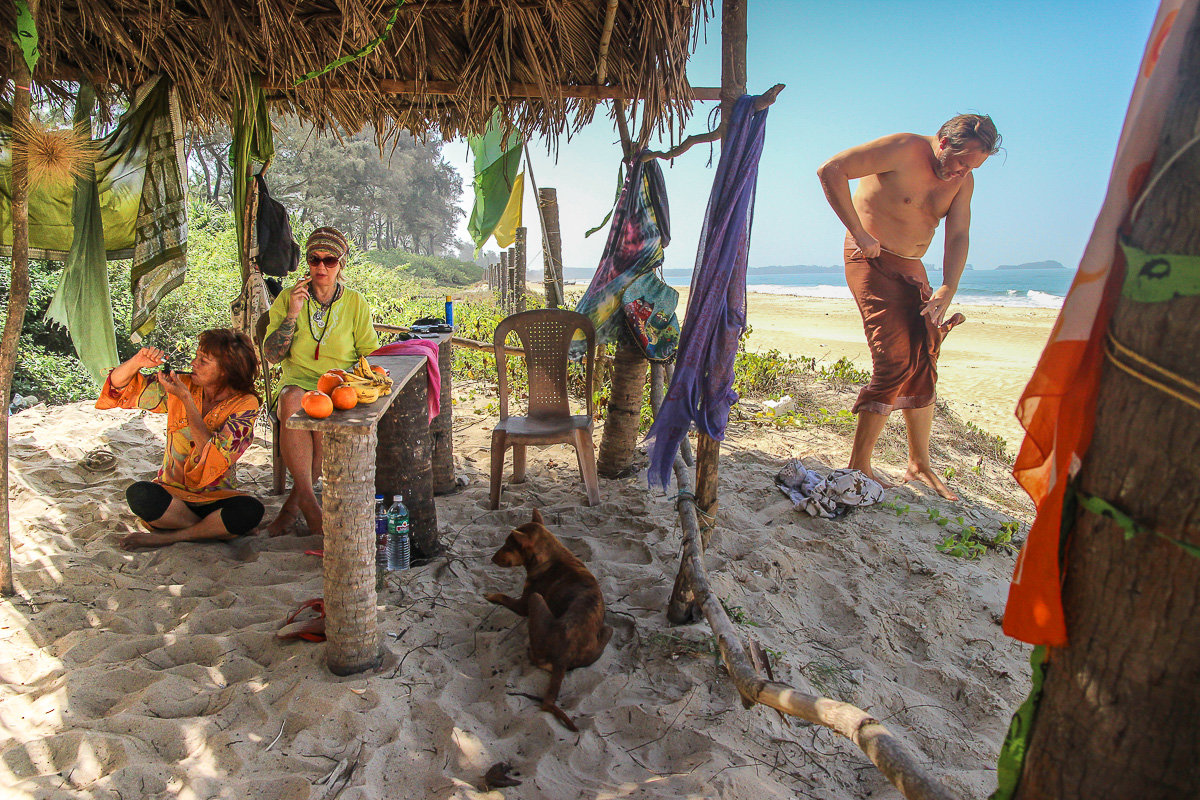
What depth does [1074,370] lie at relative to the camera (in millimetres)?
1111

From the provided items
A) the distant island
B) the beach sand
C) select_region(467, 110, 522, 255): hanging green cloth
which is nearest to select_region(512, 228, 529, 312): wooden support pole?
select_region(467, 110, 522, 255): hanging green cloth

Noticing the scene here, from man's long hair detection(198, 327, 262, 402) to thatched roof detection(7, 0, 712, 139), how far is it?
155cm

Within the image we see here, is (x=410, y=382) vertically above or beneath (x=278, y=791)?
above

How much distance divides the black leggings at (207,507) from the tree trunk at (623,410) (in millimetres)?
2233

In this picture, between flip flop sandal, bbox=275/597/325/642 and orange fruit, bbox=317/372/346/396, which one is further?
flip flop sandal, bbox=275/597/325/642

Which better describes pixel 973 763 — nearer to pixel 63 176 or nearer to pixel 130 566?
pixel 130 566

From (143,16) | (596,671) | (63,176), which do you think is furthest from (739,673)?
(143,16)

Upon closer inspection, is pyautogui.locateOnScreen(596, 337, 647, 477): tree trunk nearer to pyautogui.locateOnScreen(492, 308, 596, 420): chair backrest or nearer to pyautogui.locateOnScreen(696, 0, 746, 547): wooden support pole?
pyautogui.locateOnScreen(492, 308, 596, 420): chair backrest

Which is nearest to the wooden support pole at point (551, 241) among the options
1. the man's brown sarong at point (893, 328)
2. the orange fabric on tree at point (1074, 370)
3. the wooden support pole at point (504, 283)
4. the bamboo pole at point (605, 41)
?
the bamboo pole at point (605, 41)

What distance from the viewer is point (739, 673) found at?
201 centimetres

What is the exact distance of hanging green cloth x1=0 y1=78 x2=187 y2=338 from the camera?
3795 mm

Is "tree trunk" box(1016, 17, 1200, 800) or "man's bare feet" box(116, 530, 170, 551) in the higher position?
"tree trunk" box(1016, 17, 1200, 800)

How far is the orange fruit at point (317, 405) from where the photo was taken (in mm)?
2035

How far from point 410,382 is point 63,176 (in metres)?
2.13
